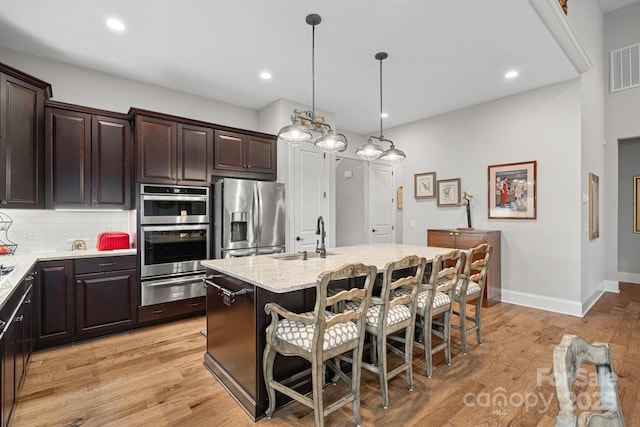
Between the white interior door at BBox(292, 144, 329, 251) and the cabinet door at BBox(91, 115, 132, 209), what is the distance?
218cm

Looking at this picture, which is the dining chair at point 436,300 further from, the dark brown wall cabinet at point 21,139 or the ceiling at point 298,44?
the dark brown wall cabinet at point 21,139

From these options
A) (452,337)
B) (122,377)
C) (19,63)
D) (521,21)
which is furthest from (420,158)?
(19,63)

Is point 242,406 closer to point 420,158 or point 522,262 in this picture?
point 522,262

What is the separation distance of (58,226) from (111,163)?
906 mm

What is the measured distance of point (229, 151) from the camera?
164 inches

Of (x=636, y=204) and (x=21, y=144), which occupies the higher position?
(x=21, y=144)

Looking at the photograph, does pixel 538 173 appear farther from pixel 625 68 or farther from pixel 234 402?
pixel 234 402

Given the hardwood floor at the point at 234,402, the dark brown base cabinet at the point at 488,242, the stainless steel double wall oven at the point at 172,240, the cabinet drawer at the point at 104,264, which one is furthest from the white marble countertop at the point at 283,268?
the dark brown base cabinet at the point at 488,242

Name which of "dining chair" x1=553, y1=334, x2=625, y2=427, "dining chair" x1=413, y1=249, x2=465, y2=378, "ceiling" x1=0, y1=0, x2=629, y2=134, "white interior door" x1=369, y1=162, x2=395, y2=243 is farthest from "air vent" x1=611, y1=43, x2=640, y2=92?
"dining chair" x1=553, y1=334, x2=625, y2=427

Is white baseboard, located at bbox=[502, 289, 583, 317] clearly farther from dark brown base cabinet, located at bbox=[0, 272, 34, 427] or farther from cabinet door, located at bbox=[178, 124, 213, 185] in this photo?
dark brown base cabinet, located at bbox=[0, 272, 34, 427]

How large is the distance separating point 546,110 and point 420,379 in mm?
3881

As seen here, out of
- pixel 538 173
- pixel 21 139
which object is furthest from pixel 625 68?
pixel 21 139

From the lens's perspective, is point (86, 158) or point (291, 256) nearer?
point (291, 256)

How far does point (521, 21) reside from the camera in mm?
2748
